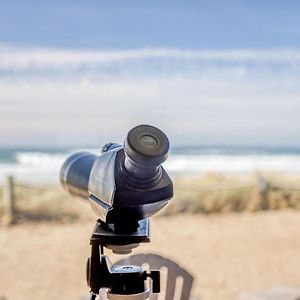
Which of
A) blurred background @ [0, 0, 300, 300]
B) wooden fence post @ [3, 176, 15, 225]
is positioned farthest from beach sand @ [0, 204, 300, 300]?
blurred background @ [0, 0, 300, 300]

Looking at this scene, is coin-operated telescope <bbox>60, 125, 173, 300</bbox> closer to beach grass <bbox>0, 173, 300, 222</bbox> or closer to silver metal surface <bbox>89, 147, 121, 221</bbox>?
silver metal surface <bbox>89, 147, 121, 221</bbox>

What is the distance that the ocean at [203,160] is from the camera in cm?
1388

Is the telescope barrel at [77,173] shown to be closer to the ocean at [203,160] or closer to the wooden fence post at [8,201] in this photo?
the wooden fence post at [8,201]

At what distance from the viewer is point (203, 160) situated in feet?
50.5

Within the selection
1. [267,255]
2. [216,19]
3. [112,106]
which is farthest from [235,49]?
[267,255]

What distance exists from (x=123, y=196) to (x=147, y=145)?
0.28 feet

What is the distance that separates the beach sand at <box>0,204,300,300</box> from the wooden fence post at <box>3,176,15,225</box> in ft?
0.45

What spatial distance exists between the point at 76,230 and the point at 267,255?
1795 mm

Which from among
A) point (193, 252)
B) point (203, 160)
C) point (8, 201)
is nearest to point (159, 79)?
point (203, 160)

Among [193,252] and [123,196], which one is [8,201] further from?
[123,196]

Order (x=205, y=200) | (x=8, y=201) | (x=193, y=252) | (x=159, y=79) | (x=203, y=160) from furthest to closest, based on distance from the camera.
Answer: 1. (x=159, y=79)
2. (x=203, y=160)
3. (x=205, y=200)
4. (x=8, y=201)
5. (x=193, y=252)

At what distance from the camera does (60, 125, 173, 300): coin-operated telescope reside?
75 centimetres

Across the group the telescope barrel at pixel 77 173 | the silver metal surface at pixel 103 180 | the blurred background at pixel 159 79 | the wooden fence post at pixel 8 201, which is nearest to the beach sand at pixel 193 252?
the wooden fence post at pixel 8 201

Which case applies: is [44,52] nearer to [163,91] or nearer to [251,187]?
[163,91]
